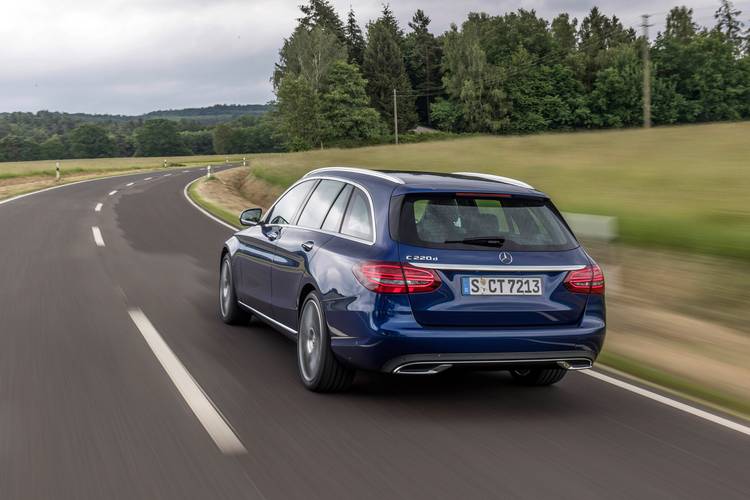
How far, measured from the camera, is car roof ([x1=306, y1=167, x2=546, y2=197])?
5496 millimetres

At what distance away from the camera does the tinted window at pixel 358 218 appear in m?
5.52

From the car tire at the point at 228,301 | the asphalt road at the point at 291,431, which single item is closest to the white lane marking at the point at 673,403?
the asphalt road at the point at 291,431

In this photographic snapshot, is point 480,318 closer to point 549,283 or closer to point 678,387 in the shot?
point 549,283

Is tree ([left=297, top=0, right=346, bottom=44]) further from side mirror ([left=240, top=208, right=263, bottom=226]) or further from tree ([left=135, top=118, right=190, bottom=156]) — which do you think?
side mirror ([left=240, top=208, right=263, bottom=226])

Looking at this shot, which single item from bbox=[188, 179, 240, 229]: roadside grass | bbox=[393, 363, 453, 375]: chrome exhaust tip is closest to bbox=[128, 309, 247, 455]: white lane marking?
bbox=[393, 363, 453, 375]: chrome exhaust tip

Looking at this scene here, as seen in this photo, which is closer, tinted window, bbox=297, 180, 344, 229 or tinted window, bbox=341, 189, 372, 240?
tinted window, bbox=341, 189, 372, 240

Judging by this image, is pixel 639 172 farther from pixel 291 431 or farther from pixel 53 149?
pixel 53 149

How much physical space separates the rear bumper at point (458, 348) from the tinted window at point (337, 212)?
1.00 meters

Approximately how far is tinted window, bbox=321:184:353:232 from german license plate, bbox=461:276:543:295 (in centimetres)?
120

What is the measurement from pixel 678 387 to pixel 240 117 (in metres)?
152

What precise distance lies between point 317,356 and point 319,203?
1.34m

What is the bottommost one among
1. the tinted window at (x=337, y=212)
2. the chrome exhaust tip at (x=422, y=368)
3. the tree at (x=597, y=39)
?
the chrome exhaust tip at (x=422, y=368)

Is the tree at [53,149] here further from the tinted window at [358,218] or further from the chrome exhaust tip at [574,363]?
the chrome exhaust tip at [574,363]

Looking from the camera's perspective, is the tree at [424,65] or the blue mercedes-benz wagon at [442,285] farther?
the tree at [424,65]
